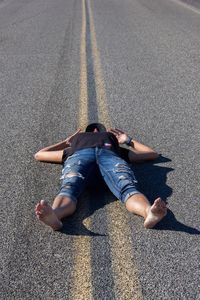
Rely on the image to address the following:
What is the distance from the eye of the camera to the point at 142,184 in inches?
196

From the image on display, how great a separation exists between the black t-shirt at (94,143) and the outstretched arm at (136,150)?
0.28ft

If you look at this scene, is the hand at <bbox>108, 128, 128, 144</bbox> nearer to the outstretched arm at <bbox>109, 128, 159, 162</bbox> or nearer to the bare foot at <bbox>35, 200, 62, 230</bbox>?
the outstretched arm at <bbox>109, 128, 159, 162</bbox>

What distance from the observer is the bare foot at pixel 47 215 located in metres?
3.98

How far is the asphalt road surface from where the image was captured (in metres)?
3.60

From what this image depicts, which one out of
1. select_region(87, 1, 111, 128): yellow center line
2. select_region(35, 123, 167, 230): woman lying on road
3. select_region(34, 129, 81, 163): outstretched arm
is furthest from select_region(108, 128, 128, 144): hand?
select_region(87, 1, 111, 128): yellow center line

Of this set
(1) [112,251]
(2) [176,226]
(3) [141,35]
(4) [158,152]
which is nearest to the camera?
(1) [112,251]

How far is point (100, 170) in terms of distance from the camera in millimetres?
4844

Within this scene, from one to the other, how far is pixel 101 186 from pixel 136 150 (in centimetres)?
88

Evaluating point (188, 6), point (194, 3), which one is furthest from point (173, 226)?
point (188, 6)

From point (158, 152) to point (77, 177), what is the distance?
4.52 ft

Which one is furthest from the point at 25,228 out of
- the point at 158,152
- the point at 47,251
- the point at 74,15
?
the point at 74,15

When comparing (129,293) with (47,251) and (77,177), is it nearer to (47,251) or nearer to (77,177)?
(47,251)

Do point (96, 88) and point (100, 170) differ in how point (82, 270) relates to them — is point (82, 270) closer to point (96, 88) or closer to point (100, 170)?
point (100, 170)

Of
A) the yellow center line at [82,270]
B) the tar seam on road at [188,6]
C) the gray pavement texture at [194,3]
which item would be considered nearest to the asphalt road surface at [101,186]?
the yellow center line at [82,270]
